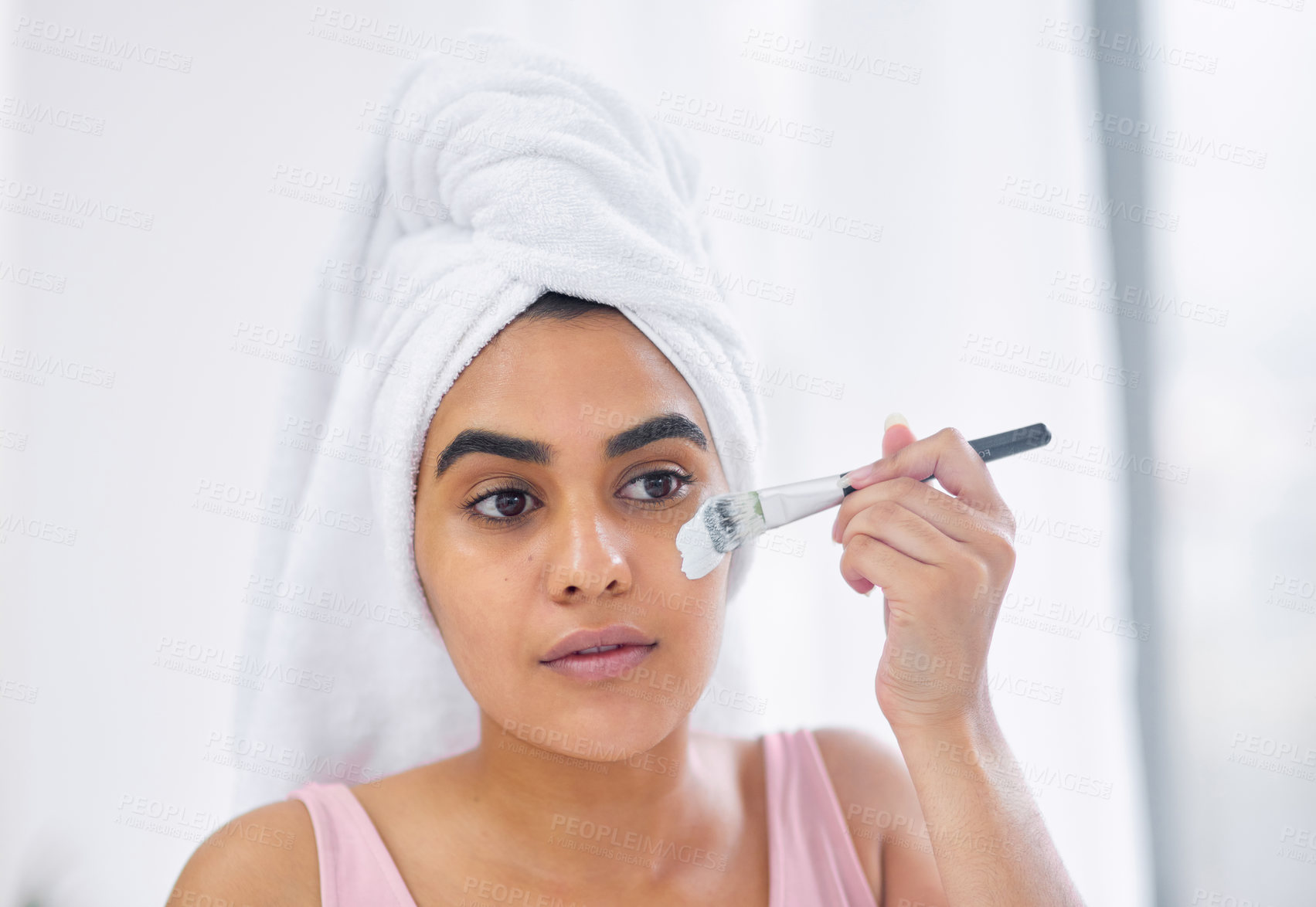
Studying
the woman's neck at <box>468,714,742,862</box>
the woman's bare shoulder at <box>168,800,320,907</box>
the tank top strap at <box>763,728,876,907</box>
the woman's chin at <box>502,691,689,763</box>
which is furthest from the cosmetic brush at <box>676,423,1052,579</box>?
the woman's bare shoulder at <box>168,800,320,907</box>

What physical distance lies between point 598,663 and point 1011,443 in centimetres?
38

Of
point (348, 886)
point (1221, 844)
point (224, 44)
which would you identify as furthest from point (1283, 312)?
point (224, 44)

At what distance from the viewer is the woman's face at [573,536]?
782mm

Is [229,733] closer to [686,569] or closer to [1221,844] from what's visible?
[686,569]

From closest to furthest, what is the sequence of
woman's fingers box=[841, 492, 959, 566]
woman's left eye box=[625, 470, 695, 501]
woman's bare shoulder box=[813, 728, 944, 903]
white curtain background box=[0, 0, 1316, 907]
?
woman's fingers box=[841, 492, 959, 566], woman's left eye box=[625, 470, 695, 501], woman's bare shoulder box=[813, 728, 944, 903], white curtain background box=[0, 0, 1316, 907]

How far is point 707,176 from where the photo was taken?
125 cm

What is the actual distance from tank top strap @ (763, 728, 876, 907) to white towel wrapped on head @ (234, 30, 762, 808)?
236 millimetres

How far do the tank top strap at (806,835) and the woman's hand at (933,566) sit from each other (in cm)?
24

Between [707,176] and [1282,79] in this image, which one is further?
[707,176]

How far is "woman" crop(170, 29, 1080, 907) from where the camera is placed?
0.75 metres

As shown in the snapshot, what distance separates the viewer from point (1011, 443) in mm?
754

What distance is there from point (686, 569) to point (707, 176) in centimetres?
65

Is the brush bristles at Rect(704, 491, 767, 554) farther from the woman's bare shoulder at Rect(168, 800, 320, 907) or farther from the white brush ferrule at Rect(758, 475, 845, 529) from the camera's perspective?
the woman's bare shoulder at Rect(168, 800, 320, 907)

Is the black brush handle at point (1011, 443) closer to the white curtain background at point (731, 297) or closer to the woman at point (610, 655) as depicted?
the woman at point (610, 655)
